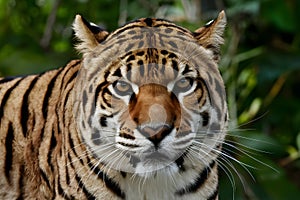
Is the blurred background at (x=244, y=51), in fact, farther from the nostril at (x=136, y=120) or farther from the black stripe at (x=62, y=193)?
the nostril at (x=136, y=120)

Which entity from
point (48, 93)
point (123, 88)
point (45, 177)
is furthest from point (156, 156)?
point (48, 93)

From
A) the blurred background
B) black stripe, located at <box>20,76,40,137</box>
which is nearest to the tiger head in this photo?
black stripe, located at <box>20,76,40,137</box>

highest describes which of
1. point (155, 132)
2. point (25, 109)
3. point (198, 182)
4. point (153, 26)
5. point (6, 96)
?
point (153, 26)

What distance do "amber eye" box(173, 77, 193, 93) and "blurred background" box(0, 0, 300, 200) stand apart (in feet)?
11.9

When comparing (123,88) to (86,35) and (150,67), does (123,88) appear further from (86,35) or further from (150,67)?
(86,35)

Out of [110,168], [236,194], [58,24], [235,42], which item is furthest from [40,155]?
[58,24]

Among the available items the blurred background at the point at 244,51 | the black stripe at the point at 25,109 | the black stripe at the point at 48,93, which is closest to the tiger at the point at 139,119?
the black stripe at the point at 48,93

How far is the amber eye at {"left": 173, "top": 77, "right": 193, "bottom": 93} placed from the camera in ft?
14.4

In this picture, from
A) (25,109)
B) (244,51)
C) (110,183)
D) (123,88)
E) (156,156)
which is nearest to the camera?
(156,156)

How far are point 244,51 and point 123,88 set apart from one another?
526cm

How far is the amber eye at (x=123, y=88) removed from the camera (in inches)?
172

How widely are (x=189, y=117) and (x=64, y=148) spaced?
761 millimetres

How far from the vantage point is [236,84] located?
9250 millimetres

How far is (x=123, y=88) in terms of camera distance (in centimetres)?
439
